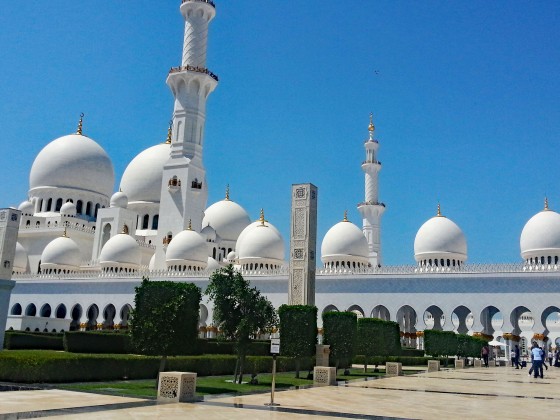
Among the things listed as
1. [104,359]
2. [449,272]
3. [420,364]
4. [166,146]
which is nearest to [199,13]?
[166,146]

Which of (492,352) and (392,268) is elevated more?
(392,268)

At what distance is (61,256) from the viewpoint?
4491 centimetres

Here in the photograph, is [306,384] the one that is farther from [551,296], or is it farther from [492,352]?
[492,352]

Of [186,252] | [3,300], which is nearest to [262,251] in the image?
[186,252]

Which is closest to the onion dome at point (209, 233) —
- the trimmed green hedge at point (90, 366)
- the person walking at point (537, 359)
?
the trimmed green hedge at point (90, 366)

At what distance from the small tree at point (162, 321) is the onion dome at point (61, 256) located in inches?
1319

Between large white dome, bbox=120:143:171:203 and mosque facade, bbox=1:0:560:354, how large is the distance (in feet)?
0.35

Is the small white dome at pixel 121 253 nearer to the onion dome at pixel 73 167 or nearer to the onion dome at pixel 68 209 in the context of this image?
the onion dome at pixel 68 209

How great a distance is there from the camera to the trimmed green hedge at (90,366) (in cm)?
1294

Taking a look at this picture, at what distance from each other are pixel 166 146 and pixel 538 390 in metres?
40.9

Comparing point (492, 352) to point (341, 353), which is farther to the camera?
point (492, 352)

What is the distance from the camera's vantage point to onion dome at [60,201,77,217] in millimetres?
48500

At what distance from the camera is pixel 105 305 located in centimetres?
4116

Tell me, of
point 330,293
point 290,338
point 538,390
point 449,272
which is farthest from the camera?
point 330,293
